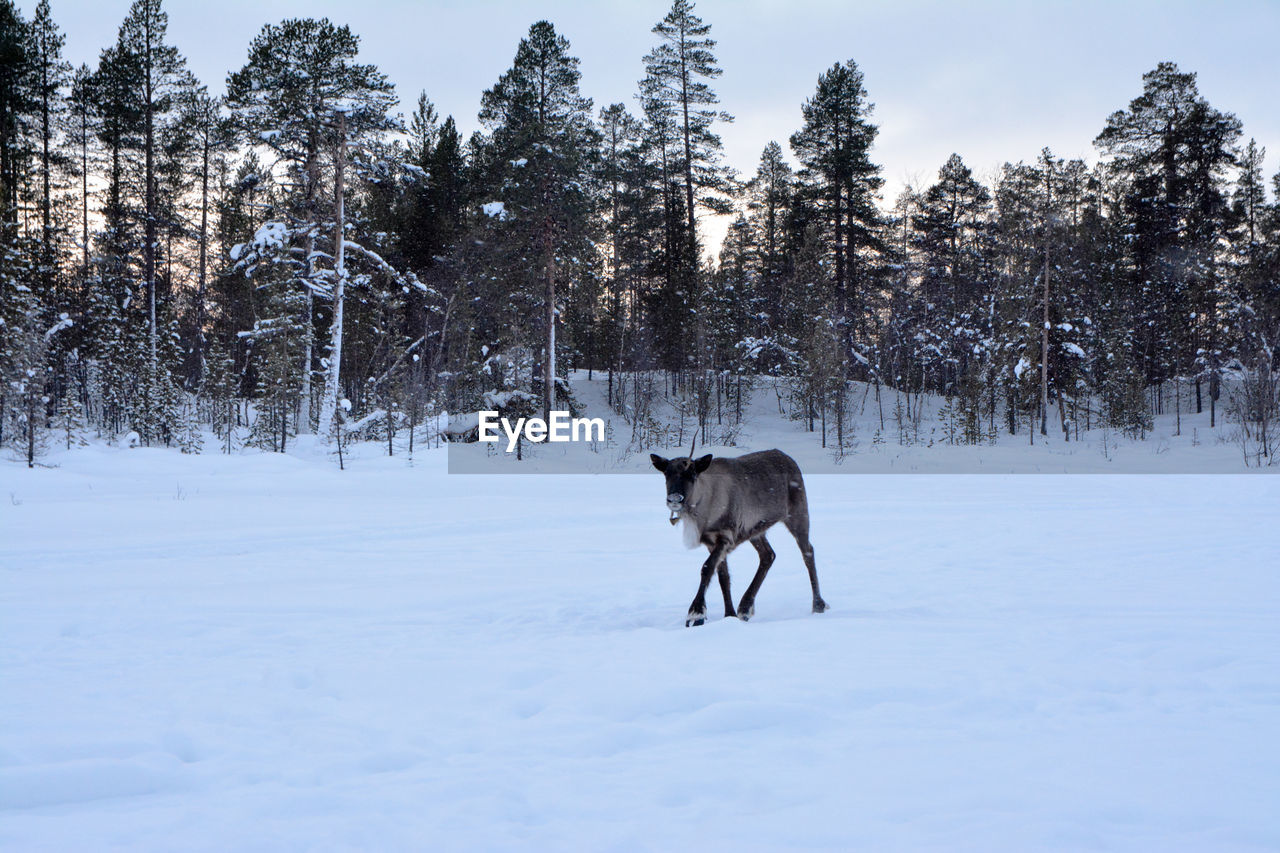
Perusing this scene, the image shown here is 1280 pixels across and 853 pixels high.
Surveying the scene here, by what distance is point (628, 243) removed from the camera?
43.2 meters

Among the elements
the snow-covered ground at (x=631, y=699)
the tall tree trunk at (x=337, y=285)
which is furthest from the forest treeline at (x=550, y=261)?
the snow-covered ground at (x=631, y=699)

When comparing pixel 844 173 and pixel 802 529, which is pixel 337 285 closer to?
pixel 802 529

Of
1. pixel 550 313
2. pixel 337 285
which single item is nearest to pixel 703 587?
pixel 337 285

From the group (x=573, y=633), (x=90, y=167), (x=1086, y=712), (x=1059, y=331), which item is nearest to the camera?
(x=1086, y=712)

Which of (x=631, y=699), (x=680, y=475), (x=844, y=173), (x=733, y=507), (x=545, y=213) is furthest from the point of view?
(x=844, y=173)

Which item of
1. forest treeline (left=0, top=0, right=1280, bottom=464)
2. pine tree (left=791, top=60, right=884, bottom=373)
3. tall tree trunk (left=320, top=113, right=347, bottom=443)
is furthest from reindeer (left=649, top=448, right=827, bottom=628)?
pine tree (left=791, top=60, right=884, bottom=373)

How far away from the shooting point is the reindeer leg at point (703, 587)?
22.0 feet

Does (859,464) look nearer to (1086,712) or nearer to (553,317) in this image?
(553,317)

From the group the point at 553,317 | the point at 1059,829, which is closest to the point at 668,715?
the point at 1059,829

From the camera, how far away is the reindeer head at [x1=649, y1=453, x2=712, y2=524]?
621 cm

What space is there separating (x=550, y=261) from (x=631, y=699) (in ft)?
88.5

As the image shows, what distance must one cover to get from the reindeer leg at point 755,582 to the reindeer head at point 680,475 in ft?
3.55

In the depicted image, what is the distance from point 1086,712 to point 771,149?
51.5 metres

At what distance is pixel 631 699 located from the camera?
4.73 m
